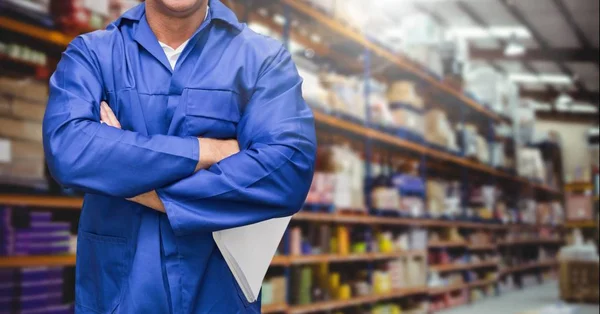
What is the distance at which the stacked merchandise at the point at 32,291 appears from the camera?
2.84m

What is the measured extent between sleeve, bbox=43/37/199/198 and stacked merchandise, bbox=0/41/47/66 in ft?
6.05

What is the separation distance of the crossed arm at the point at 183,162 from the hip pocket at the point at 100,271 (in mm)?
126

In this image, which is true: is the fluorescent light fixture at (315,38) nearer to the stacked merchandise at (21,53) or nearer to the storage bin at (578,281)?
the stacked merchandise at (21,53)

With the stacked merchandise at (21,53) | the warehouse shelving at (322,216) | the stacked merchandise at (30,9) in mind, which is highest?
the stacked merchandise at (30,9)

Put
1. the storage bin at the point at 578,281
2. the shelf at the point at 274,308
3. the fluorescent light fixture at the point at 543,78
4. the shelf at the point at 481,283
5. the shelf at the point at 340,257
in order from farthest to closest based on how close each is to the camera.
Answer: the fluorescent light fixture at the point at 543,78
the shelf at the point at 481,283
the storage bin at the point at 578,281
the shelf at the point at 340,257
the shelf at the point at 274,308

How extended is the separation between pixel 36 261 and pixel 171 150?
196cm

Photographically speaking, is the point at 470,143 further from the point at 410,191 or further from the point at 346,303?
the point at 346,303

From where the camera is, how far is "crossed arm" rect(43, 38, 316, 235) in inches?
51.9

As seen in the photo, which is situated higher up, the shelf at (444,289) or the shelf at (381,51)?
the shelf at (381,51)

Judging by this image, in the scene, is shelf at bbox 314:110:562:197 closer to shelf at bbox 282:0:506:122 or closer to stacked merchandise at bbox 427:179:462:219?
stacked merchandise at bbox 427:179:462:219

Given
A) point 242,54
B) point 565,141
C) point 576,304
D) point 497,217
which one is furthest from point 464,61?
point 565,141

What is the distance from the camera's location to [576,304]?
8281mm

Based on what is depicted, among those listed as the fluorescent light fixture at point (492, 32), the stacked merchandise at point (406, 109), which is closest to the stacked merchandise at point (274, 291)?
the stacked merchandise at point (406, 109)

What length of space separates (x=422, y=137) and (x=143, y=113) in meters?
5.89
